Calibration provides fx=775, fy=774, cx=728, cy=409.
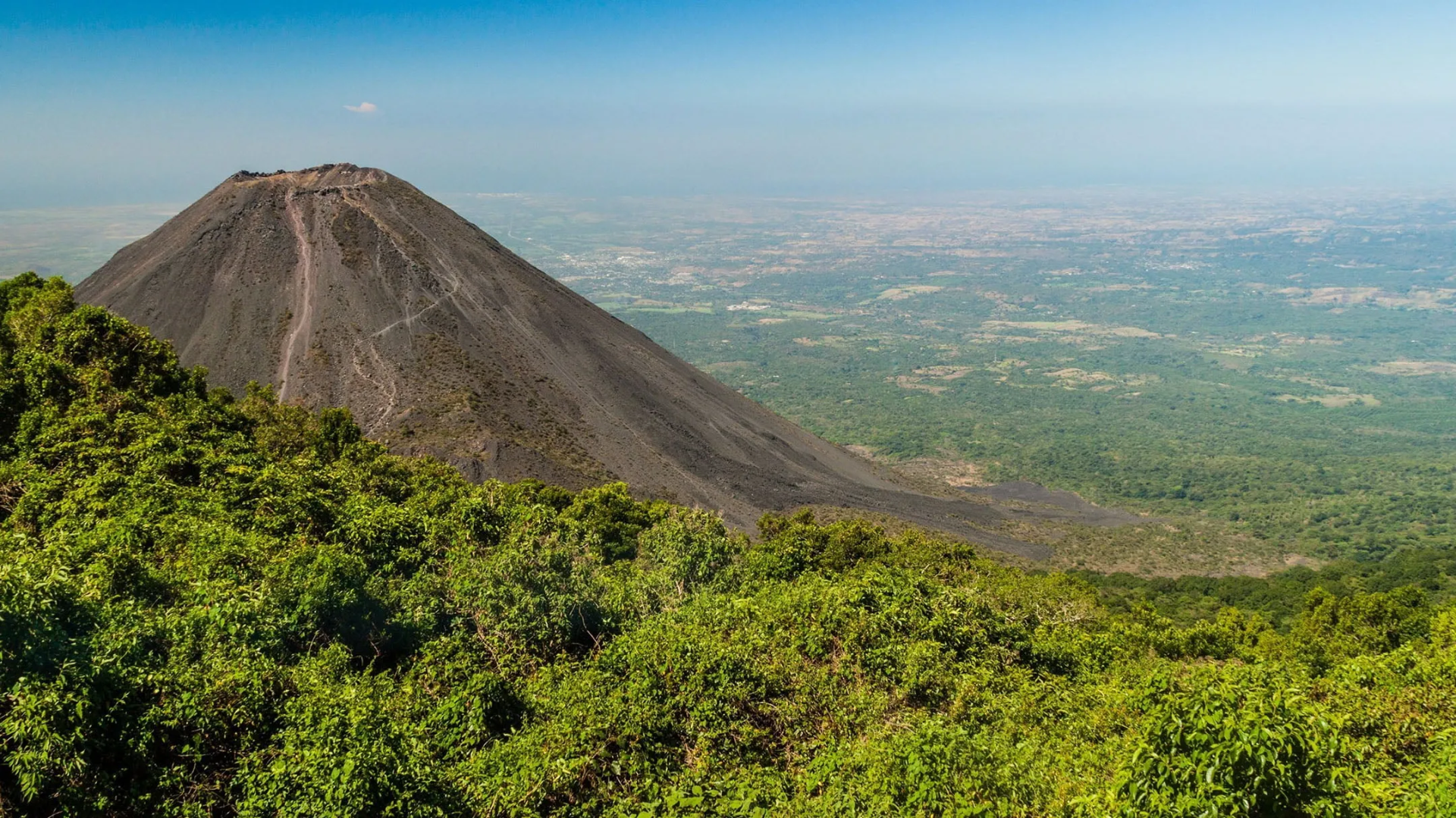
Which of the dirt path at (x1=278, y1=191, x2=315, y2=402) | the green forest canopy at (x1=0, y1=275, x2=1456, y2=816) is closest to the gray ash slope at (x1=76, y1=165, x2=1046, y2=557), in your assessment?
the dirt path at (x1=278, y1=191, x2=315, y2=402)

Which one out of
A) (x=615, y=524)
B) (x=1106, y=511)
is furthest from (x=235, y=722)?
(x=1106, y=511)

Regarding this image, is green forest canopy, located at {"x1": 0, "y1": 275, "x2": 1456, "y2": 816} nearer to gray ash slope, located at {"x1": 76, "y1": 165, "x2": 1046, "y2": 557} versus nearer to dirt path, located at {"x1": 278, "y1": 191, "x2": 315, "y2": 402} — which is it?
gray ash slope, located at {"x1": 76, "y1": 165, "x2": 1046, "y2": 557}

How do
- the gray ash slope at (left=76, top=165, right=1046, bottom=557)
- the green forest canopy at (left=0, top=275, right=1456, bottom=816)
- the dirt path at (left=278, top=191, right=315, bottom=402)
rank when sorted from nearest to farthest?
the green forest canopy at (left=0, top=275, right=1456, bottom=816)
the gray ash slope at (left=76, top=165, right=1046, bottom=557)
the dirt path at (left=278, top=191, right=315, bottom=402)

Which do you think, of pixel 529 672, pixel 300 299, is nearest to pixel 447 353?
pixel 300 299

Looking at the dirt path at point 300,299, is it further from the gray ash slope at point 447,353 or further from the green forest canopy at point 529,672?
the green forest canopy at point 529,672

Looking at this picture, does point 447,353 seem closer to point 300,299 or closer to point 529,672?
point 300,299

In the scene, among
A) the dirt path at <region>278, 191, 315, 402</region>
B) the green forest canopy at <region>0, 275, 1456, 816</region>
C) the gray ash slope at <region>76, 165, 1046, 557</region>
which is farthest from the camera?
the dirt path at <region>278, 191, 315, 402</region>
